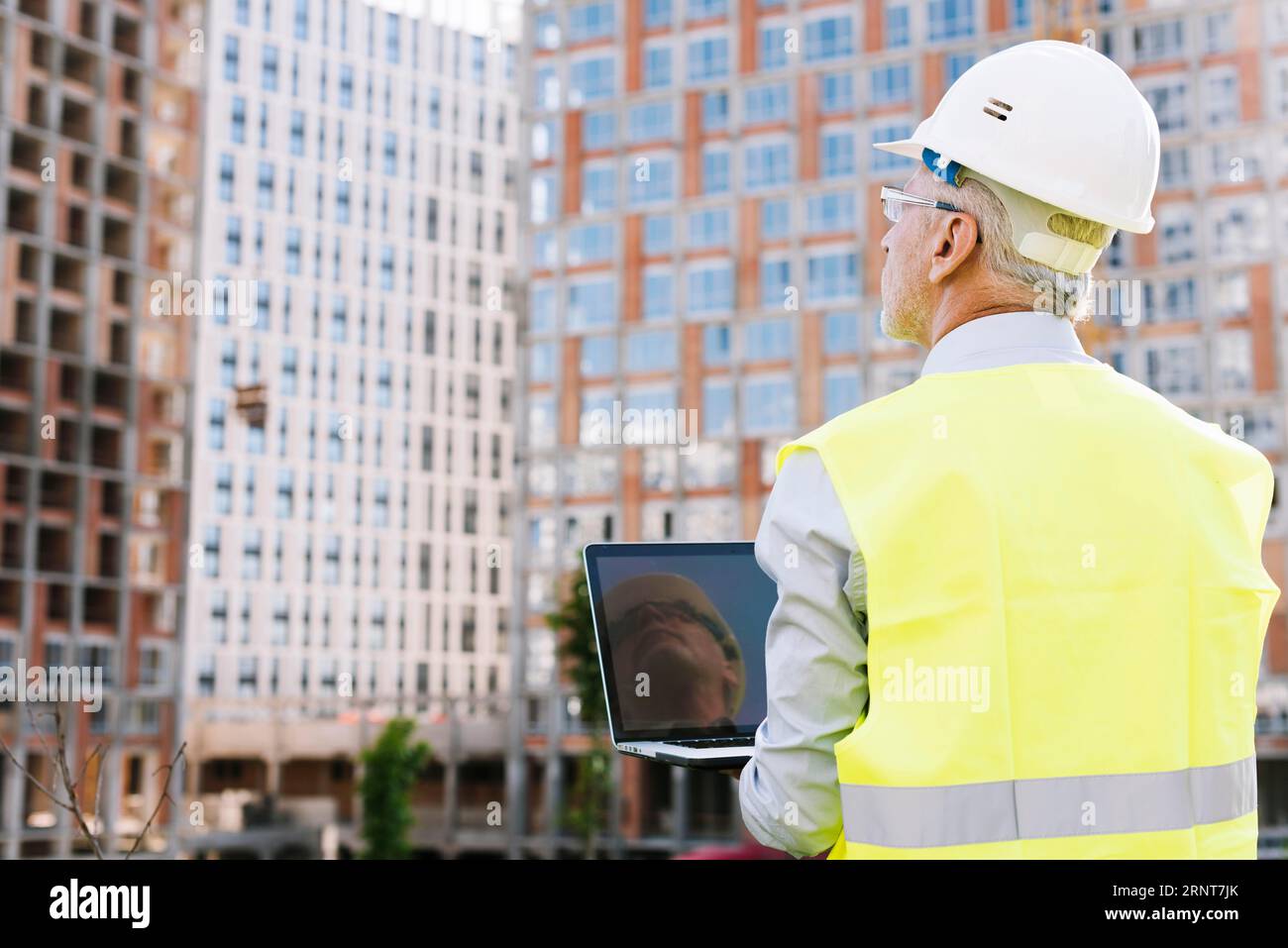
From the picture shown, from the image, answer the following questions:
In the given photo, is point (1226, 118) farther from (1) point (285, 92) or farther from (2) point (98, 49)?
(1) point (285, 92)

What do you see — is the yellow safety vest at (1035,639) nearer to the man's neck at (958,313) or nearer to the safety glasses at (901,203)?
the man's neck at (958,313)

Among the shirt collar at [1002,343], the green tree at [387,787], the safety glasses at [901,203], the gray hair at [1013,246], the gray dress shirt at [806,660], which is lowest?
the green tree at [387,787]

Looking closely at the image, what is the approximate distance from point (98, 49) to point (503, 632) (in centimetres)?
4277

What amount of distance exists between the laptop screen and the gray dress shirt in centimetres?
45

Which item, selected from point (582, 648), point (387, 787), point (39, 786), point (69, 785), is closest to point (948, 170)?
point (69, 785)

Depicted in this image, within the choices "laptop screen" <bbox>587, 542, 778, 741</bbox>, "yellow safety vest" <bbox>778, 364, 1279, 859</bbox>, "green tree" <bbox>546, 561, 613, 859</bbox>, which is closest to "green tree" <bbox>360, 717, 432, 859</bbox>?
"green tree" <bbox>546, 561, 613, 859</bbox>

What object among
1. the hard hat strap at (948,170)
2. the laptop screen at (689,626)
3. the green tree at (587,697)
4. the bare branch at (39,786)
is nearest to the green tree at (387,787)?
the green tree at (587,697)

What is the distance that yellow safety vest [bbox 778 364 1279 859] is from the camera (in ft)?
5.55

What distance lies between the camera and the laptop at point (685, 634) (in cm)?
224

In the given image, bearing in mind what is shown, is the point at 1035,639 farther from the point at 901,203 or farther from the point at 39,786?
the point at 39,786

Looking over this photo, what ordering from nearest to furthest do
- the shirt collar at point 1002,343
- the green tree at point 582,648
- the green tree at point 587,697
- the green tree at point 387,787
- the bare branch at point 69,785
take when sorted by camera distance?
the shirt collar at point 1002,343 < the bare branch at point 69,785 < the green tree at point 582,648 < the green tree at point 587,697 < the green tree at point 387,787
